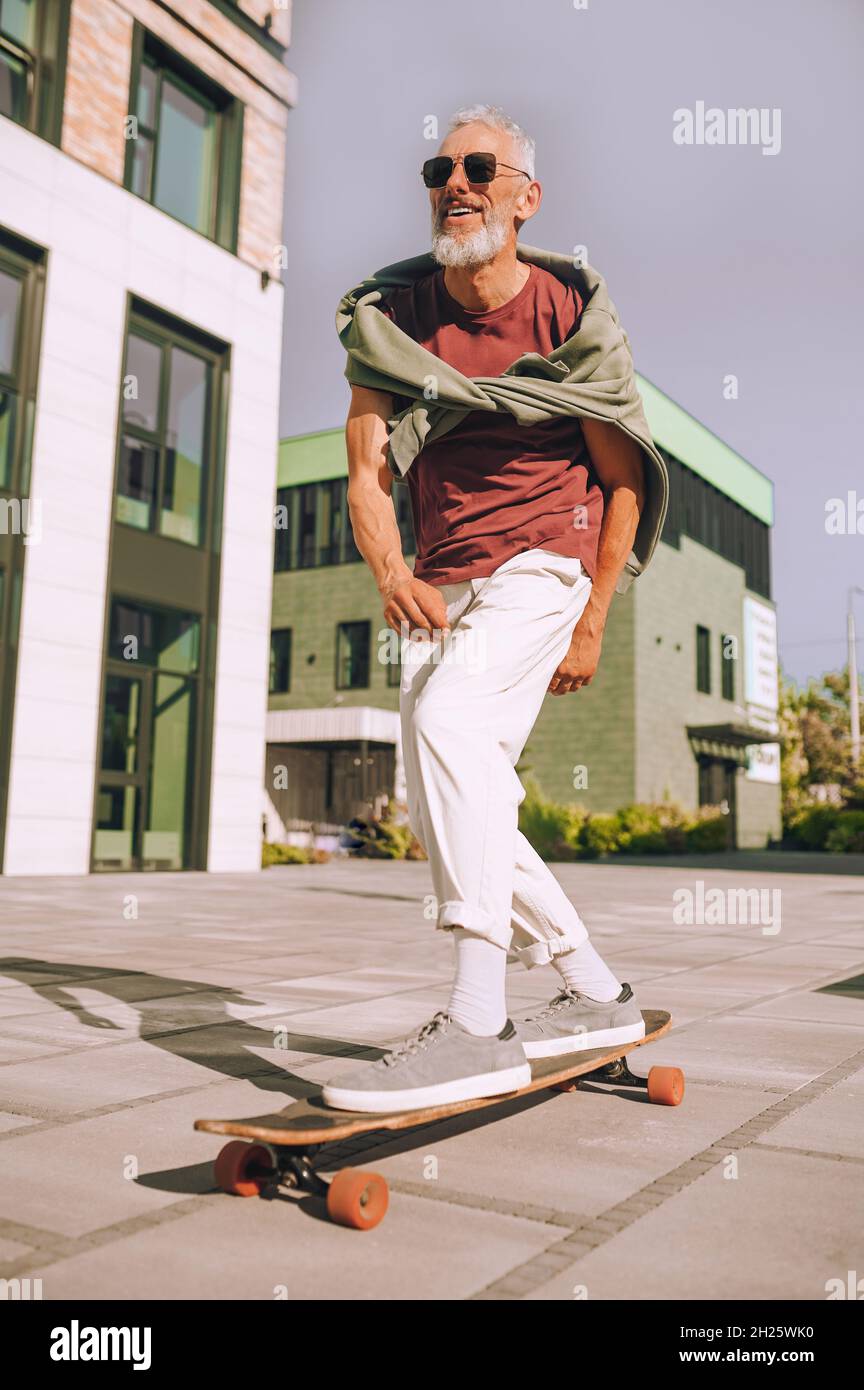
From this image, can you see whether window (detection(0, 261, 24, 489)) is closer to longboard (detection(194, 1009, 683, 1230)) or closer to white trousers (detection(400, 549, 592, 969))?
white trousers (detection(400, 549, 592, 969))

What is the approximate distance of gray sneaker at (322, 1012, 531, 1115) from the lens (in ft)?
7.45

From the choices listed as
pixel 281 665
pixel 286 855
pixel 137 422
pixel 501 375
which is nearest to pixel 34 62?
pixel 137 422

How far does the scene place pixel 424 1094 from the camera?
7.60 ft

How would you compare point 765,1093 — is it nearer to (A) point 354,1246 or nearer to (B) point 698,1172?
(B) point 698,1172

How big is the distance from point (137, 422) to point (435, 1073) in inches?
610

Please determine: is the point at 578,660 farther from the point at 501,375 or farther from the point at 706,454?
the point at 706,454

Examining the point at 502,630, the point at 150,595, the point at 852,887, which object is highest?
the point at 150,595

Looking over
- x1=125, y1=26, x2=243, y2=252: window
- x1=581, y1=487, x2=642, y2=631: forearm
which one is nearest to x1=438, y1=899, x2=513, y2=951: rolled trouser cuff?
x1=581, y1=487, x2=642, y2=631: forearm

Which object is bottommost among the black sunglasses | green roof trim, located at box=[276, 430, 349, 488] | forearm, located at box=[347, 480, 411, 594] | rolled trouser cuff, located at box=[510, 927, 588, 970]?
rolled trouser cuff, located at box=[510, 927, 588, 970]

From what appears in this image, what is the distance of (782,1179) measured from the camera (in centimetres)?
238

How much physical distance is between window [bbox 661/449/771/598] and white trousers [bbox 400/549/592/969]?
30216mm

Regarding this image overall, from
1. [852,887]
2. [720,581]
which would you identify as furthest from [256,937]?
[720,581]

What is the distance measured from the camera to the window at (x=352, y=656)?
3475cm
